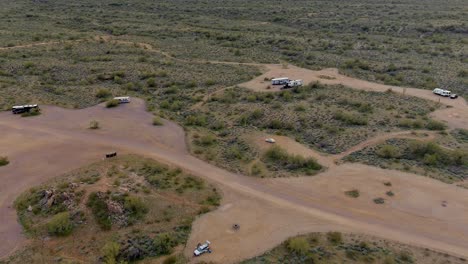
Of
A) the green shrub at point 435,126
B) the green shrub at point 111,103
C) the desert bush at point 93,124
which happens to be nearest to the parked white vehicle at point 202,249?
the desert bush at point 93,124

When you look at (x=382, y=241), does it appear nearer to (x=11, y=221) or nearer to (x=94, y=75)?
(x=11, y=221)

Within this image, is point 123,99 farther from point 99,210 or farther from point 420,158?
point 420,158

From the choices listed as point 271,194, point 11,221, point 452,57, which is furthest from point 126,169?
point 452,57

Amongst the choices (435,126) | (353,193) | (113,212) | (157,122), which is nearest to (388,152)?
(353,193)

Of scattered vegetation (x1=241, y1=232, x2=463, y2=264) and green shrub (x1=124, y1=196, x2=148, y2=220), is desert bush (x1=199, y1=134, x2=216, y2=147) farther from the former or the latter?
scattered vegetation (x1=241, y1=232, x2=463, y2=264)

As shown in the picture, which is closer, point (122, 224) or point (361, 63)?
point (122, 224)

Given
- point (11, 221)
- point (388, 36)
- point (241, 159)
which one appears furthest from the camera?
point (388, 36)

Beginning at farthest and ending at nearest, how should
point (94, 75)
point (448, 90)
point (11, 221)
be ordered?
point (94, 75), point (448, 90), point (11, 221)
